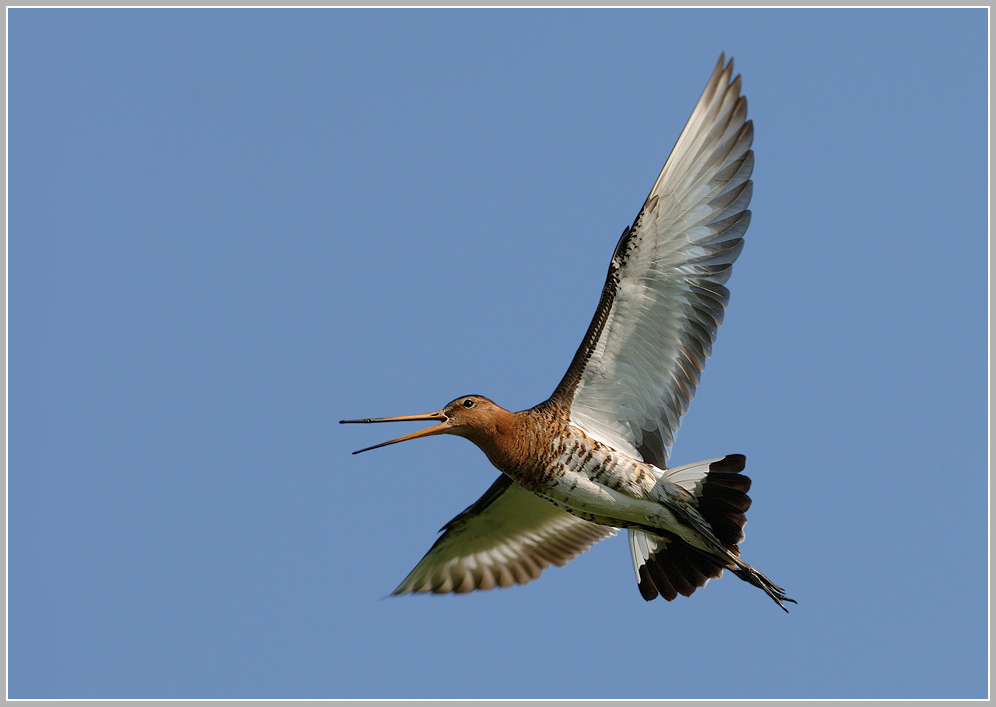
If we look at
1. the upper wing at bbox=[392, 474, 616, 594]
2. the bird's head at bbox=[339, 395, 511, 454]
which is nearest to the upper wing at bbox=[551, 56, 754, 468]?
the bird's head at bbox=[339, 395, 511, 454]

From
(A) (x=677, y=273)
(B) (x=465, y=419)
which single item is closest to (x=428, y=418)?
(B) (x=465, y=419)

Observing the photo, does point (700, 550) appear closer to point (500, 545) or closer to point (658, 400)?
point (658, 400)

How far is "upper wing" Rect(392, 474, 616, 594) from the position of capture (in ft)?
36.5

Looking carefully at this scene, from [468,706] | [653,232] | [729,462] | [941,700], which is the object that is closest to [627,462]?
[729,462]

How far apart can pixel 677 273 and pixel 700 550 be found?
2363 mm

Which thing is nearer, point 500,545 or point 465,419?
point 465,419

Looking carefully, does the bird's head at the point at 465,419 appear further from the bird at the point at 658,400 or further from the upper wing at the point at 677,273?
the upper wing at the point at 677,273

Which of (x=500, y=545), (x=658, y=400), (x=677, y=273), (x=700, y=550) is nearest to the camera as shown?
(x=677, y=273)

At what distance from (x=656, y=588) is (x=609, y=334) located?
227cm

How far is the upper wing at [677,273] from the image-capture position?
891cm

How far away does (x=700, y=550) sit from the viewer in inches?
372

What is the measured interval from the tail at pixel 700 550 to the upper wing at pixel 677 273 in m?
0.65

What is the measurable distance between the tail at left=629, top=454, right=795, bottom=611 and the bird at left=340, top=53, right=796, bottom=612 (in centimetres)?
1

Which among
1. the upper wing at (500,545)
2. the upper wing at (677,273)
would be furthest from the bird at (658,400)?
the upper wing at (500,545)
